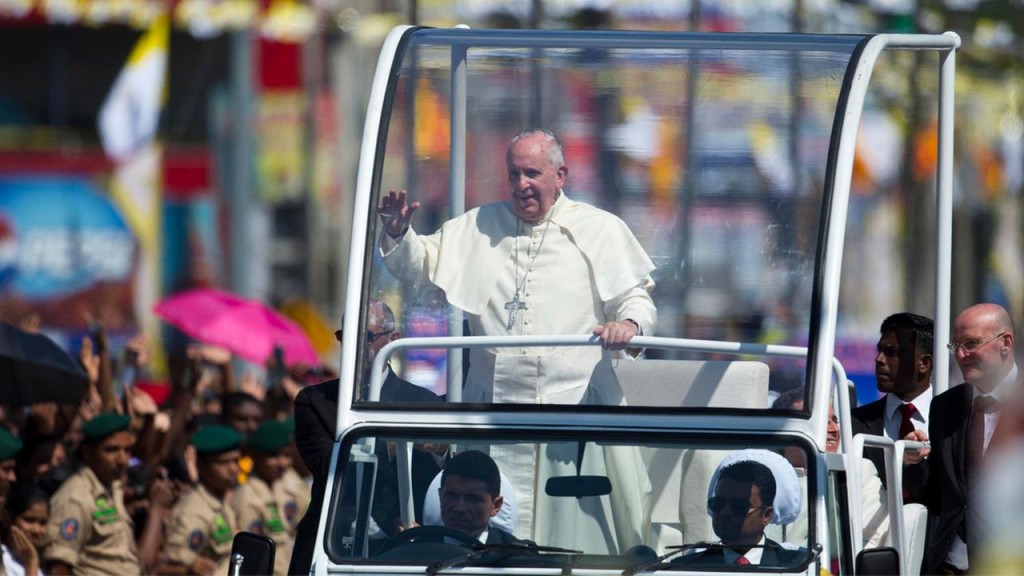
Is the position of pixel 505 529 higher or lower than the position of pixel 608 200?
lower

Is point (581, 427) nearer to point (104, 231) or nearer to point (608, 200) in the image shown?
point (608, 200)

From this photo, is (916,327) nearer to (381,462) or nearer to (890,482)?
(890,482)

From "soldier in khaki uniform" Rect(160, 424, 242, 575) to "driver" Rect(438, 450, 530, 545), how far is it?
4.04 meters

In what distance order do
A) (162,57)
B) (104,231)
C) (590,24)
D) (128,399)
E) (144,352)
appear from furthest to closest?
(104,231), (162,57), (590,24), (144,352), (128,399)

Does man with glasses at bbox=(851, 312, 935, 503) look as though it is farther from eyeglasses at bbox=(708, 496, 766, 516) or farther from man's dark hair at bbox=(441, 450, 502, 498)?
man's dark hair at bbox=(441, 450, 502, 498)

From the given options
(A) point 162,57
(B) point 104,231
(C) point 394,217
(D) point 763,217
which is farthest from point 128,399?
(B) point 104,231

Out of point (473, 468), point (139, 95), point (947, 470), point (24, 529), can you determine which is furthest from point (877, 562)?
point (139, 95)

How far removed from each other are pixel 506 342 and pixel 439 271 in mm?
362

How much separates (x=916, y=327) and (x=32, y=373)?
5159mm

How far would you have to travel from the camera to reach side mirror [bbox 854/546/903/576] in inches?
190

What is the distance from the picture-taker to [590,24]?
20.7m

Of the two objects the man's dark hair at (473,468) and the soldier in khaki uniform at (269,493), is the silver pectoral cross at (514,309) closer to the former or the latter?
the man's dark hair at (473,468)

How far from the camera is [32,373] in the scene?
941 centimetres

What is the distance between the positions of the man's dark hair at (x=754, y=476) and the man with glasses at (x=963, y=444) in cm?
100
